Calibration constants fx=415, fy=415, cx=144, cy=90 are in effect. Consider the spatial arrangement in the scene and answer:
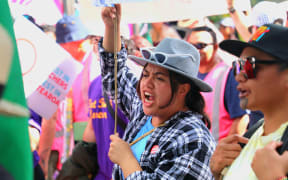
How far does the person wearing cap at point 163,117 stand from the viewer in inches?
91.7

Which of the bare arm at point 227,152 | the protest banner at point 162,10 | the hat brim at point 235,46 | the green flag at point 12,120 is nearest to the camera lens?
the green flag at point 12,120

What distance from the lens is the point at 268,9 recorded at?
15.7ft

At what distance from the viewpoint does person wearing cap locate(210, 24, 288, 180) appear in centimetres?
186

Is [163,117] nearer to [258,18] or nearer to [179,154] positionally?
[179,154]

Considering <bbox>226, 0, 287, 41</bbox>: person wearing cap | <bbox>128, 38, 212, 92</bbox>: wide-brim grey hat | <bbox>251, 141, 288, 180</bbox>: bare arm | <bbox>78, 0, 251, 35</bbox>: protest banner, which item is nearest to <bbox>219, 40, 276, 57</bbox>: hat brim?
<bbox>128, 38, 212, 92</bbox>: wide-brim grey hat

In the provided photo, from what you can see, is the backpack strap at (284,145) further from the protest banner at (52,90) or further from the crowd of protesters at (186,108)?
the protest banner at (52,90)

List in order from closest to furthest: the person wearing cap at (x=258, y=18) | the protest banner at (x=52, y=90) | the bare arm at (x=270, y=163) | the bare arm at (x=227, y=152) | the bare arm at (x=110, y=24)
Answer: the bare arm at (x=270, y=163)
the bare arm at (x=227, y=152)
the bare arm at (x=110, y=24)
the protest banner at (x=52, y=90)
the person wearing cap at (x=258, y=18)

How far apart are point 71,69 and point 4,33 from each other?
318 centimetres

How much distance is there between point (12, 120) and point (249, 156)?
140cm

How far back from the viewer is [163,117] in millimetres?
2639

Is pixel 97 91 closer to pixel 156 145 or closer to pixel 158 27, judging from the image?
pixel 156 145

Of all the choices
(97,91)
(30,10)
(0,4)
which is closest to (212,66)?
(97,91)

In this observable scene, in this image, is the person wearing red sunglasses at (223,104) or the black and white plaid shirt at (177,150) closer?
the black and white plaid shirt at (177,150)

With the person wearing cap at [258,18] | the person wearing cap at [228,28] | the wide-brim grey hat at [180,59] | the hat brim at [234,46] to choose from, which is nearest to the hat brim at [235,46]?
the hat brim at [234,46]
